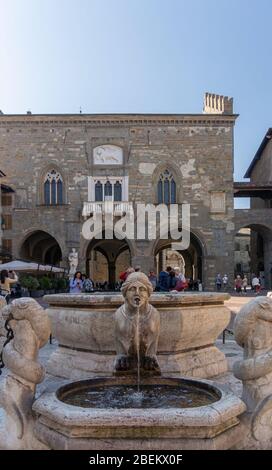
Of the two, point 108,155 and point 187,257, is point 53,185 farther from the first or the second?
point 187,257

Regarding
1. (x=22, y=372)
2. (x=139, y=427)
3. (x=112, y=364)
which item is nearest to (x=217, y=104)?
(x=112, y=364)

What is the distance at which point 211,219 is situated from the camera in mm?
26500

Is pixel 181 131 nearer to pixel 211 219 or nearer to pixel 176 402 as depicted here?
pixel 211 219

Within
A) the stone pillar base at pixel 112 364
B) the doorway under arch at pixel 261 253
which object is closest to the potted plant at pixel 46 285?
A: the doorway under arch at pixel 261 253

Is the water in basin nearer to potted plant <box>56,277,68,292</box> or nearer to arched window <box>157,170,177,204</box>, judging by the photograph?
potted plant <box>56,277,68,292</box>

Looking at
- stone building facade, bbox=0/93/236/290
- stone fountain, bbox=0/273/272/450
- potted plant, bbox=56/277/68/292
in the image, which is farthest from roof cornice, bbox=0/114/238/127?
stone fountain, bbox=0/273/272/450

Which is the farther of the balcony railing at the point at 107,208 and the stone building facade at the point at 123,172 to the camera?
the stone building facade at the point at 123,172

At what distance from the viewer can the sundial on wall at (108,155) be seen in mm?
26484

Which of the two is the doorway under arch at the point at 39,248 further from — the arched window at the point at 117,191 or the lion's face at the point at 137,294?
the lion's face at the point at 137,294

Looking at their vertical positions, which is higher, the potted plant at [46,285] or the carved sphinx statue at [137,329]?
the carved sphinx statue at [137,329]

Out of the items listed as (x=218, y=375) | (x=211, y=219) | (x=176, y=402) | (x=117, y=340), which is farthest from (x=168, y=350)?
(x=211, y=219)

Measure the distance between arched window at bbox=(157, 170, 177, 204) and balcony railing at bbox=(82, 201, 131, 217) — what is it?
2094 millimetres

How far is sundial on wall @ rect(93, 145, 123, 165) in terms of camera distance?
26484 millimetres

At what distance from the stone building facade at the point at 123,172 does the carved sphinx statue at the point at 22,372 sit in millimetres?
23076
